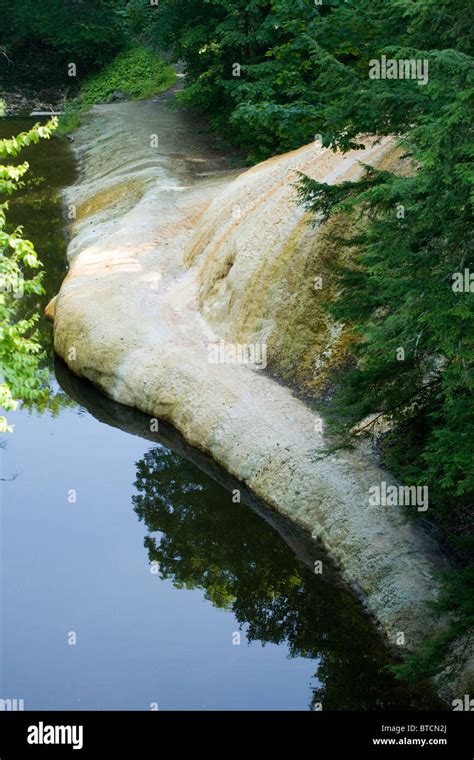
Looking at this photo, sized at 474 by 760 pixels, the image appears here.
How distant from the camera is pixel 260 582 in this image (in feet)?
41.7

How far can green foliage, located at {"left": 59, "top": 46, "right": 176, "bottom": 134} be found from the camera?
39.5 m

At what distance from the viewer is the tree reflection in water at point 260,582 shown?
1070 centimetres

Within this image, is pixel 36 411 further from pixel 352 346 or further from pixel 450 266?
pixel 450 266

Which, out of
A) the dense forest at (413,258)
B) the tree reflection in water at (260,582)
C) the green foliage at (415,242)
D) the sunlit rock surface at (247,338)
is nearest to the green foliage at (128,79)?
the sunlit rock surface at (247,338)

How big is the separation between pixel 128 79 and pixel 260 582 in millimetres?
32324

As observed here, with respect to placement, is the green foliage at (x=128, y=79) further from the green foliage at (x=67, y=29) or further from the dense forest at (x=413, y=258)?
the dense forest at (x=413, y=258)

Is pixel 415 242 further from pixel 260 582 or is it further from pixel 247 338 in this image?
pixel 247 338

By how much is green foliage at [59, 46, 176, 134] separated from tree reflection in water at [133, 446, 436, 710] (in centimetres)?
2594

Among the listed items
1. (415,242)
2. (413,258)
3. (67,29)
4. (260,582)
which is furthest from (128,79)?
(413,258)

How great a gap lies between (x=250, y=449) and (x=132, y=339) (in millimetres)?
3921

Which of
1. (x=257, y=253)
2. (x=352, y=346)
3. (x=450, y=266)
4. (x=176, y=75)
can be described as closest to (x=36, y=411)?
(x=257, y=253)

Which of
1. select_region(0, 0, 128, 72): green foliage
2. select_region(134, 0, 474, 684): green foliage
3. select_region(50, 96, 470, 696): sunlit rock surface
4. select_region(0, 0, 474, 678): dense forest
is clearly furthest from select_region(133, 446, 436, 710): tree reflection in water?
select_region(0, 0, 128, 72): green foliage

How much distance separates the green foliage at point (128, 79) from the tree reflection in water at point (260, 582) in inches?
1021

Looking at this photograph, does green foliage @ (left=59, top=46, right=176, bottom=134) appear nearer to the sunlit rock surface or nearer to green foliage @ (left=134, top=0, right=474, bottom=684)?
the sunlit rock surface
